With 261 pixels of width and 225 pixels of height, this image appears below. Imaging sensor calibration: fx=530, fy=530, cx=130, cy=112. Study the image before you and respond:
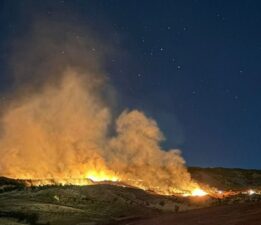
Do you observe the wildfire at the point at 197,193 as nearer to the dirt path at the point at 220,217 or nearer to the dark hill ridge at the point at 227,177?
the dark hill ridge at the point at 227,177

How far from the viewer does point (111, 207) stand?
41.0 meters

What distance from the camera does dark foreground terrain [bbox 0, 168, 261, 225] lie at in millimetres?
25969

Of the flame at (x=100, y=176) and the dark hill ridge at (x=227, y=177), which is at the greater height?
the dark hill ridge at (x=227, y=177)

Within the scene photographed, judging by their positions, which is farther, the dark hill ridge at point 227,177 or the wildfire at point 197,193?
the dark hill ridge at point 227,177

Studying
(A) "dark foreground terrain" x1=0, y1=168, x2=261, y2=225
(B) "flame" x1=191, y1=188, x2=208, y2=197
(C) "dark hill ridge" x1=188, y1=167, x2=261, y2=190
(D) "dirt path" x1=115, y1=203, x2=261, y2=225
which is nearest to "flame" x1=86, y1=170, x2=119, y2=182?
(B) "flame" x1=191, y1=188, x2=208, y2=197

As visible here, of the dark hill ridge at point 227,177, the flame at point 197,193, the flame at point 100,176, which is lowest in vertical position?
the flame at point 197,193

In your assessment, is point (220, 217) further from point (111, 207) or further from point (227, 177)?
point (227, 177)

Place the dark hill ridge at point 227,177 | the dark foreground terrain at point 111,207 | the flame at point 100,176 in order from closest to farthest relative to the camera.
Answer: the dark foreground terrain at point 111,207 → the flame at point 100,176 → the dark hill ridge at point 227,177

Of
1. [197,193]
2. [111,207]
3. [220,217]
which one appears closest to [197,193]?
[197,193]

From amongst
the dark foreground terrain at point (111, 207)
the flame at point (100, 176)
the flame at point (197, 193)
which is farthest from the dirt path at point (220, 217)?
the flame at point (100, 176)

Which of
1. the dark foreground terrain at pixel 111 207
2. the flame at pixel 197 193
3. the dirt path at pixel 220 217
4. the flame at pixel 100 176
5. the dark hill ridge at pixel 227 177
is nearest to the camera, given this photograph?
the dirt path at pixel 220 217

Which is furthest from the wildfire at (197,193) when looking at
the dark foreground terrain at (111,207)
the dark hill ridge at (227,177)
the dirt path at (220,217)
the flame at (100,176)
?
the dirt path at (220,217)

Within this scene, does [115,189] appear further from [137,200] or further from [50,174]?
[50,174]

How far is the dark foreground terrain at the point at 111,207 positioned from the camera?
26.0 meters
